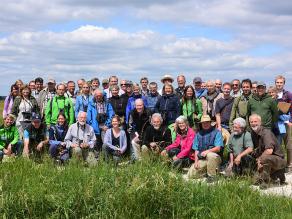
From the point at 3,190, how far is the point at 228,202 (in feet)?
11.6

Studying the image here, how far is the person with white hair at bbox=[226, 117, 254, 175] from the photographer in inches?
401

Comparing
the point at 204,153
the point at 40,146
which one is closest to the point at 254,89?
the point at 204,153

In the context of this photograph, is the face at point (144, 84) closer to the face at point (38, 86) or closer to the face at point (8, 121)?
the face at point (38, 86)

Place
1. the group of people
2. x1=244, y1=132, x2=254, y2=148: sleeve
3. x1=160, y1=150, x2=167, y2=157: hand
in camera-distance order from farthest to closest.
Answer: x1=160, y1=150, x2=167, y2=157: hand, the group of people, x1=244, y1=132, x2=254, y2=148: sleeve

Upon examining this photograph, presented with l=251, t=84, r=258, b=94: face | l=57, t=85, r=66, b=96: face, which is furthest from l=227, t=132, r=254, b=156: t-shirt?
l=57, t=85, r=66, b=96: face

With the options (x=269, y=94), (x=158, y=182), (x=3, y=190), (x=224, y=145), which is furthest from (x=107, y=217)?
(x=269, y=94)

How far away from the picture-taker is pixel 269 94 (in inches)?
451

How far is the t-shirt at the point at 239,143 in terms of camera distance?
34.2ft

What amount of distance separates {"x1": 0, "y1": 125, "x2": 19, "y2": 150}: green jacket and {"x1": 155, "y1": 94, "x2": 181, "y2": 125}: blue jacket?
3.97 metres

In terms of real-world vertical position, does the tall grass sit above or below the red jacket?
below

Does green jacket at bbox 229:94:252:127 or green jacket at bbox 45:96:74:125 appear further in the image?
green jacket at bbox 45:96:74:125

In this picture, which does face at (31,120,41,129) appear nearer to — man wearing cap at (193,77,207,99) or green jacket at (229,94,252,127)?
man wearing cap at (193,77,207,99)

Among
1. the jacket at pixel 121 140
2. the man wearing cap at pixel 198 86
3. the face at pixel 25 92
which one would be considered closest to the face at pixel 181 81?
the man wearing cap at pixel 198 86

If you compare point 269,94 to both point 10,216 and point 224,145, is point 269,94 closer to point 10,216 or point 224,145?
point 224,145
